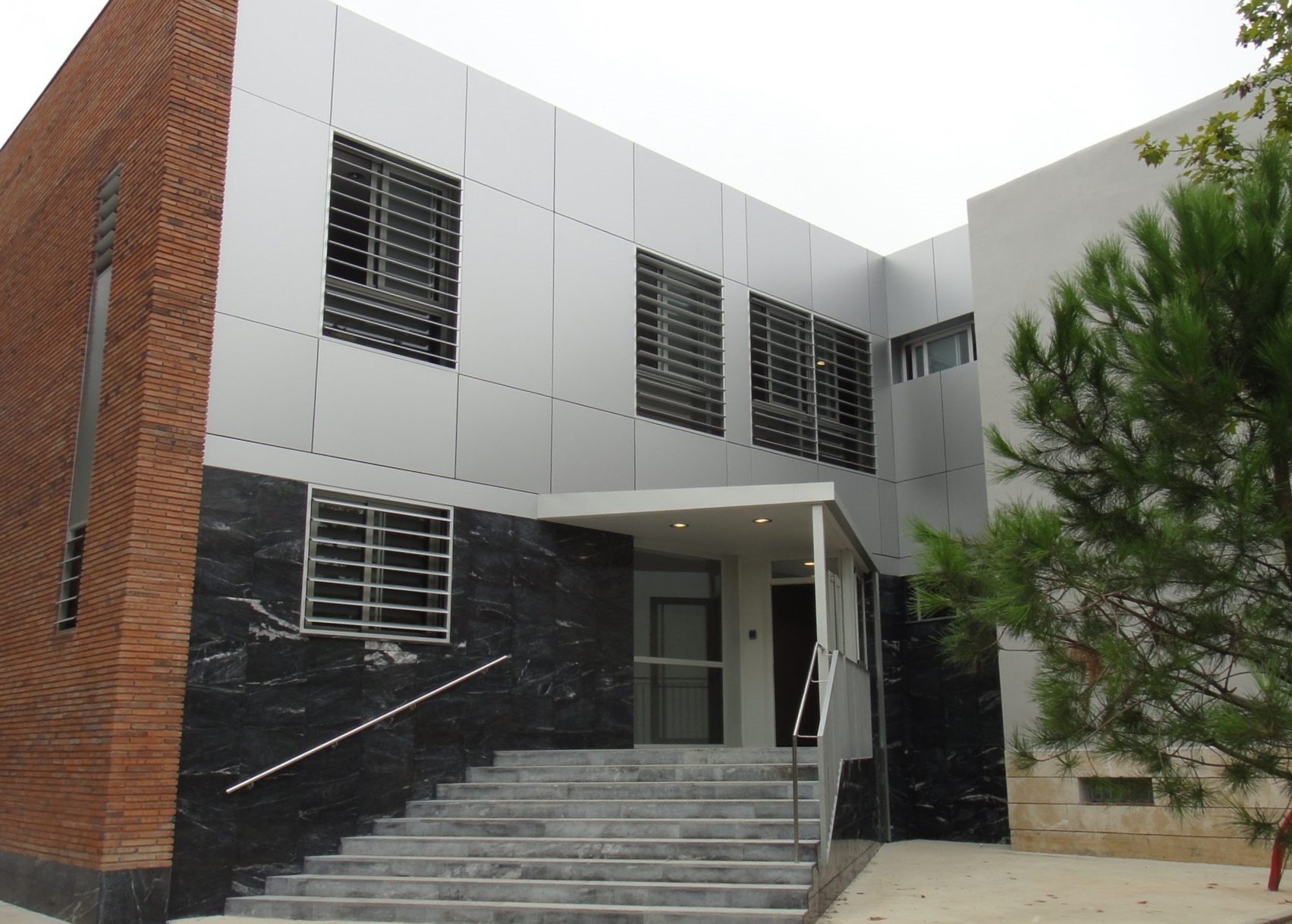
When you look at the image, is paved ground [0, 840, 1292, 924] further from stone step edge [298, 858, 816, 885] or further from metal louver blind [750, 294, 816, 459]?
metal louver blind [750, 294, 816, 459]

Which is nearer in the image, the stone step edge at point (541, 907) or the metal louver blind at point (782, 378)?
the stone step edge at point (541, 907)

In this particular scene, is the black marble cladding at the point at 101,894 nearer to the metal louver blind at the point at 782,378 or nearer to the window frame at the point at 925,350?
the metal louver blind at the point at 782,378

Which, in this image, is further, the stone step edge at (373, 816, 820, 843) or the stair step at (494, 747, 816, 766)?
the stair step at (494, 747, 816, 766)

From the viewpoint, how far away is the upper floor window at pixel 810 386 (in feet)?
48.4

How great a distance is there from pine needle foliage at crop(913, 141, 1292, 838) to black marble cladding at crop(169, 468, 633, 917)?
5.79m

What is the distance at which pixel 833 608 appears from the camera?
11.8 metres

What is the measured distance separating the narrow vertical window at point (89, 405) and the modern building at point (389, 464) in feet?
0.15

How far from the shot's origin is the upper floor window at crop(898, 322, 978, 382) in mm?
15984

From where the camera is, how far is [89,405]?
411 inches

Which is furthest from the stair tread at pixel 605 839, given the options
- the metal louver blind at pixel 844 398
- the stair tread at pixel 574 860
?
the metal louver blind at pixel 844 398

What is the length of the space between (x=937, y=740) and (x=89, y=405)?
10.2 meters

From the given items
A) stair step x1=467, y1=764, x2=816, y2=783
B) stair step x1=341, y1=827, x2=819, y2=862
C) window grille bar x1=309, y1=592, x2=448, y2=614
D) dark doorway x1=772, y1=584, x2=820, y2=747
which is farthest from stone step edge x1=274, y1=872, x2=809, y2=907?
dark doorway x1=772, y1=584, x2=820, y2=747

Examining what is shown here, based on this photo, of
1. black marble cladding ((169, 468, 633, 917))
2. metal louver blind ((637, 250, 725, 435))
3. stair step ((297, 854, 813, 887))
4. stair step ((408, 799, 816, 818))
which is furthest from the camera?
metal louver blind ((637, 250, 725, 435))

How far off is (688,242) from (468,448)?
4228 mm
